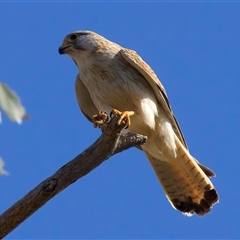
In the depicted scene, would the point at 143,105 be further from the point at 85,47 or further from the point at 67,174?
the point at 67,174

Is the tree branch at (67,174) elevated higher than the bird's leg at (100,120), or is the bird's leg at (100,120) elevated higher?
the bird's leg at (100,120)

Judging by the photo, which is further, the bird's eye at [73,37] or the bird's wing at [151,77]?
the bird's eye at [73,37]

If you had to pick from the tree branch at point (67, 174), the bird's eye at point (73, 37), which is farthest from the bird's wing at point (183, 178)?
the tree branch at point (67, 174)

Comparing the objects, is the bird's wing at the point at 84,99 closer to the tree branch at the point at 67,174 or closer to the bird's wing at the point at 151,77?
the bird's wing at the point at 151,77

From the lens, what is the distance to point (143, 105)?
4.50 metres

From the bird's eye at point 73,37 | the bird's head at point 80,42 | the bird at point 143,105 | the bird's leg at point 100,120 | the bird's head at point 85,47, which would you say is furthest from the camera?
the bird's eye at point 73,37

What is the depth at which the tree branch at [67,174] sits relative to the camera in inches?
110

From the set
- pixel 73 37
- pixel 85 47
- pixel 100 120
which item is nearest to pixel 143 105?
pixel 100 120

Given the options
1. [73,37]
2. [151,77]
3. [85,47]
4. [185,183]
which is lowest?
[185,183]

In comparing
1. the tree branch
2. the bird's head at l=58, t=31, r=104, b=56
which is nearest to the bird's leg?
the tree branch

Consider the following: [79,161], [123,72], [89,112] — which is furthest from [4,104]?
[89,112]

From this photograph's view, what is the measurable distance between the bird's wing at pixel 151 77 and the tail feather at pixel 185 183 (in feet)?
1.27

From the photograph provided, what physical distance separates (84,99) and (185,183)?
1.36 m

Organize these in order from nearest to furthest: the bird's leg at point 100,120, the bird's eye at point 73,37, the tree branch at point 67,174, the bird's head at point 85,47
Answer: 1. the tree branch at point 67,174
2. the bird's leg at point 100,120
3. the bird's head at point 85,47
4. the bird's eye at point 73,37
